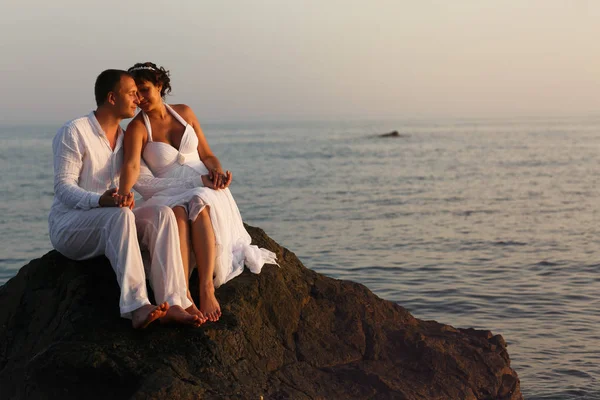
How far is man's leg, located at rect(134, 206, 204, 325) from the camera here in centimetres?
552

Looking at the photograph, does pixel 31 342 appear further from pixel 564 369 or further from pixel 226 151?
pixel 226 151

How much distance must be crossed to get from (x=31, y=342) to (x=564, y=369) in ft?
19.6

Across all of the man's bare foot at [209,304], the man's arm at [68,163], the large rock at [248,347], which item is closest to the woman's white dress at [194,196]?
the large rock at [248,347]

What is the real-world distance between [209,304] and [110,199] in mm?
990

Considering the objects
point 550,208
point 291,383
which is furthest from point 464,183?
point 291,383

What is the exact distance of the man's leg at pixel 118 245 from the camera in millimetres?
5312

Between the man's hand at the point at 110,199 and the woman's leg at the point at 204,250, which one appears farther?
the woman's leg at the point at 204,250

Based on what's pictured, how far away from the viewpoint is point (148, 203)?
6113 mm

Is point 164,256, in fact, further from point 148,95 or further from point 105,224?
point 148,95

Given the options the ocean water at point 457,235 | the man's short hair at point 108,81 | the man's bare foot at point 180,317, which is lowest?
the ocean water at point 457,235

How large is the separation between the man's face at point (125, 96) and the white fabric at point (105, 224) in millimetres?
212

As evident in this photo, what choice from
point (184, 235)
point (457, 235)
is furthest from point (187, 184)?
point (457, 235)

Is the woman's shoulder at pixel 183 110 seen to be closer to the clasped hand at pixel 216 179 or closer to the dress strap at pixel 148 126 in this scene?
the dress strap at pixel 148 126

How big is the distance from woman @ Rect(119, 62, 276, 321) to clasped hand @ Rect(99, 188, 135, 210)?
1.08ft
